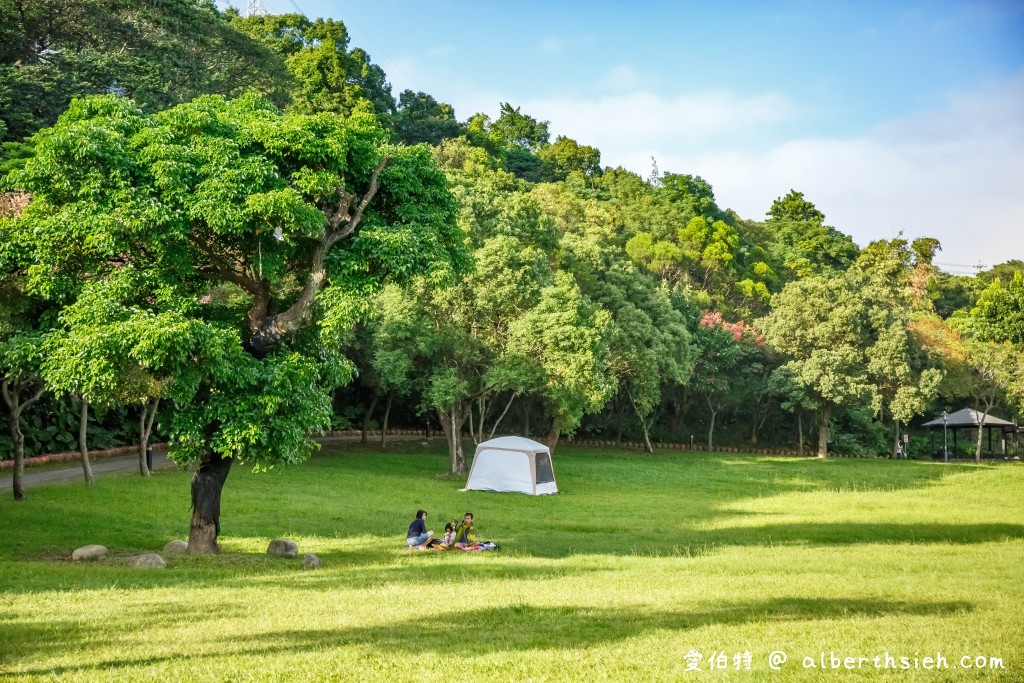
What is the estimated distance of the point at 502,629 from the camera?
10.8m

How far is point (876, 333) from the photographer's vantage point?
179 ft

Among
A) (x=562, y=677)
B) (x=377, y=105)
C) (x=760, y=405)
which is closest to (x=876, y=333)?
(x=760, y=405)

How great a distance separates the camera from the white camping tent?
111 feet

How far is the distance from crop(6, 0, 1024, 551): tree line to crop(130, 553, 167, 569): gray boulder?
5.29 ft

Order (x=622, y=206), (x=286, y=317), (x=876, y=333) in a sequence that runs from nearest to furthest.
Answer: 1. (x=286, y=317)
2. (x=876, y=333)
3. (x=622, y=206)

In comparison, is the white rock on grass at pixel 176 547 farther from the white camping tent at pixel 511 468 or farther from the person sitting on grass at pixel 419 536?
the white camping tent at pixel 511 468

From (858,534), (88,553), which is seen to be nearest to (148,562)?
(88,553)

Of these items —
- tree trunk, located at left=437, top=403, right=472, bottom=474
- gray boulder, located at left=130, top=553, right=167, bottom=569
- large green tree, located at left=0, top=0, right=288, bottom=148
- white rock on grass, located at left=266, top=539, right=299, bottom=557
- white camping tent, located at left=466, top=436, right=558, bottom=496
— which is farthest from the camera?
tree trunk, located at left=437, top=403, right=472, bottom=474

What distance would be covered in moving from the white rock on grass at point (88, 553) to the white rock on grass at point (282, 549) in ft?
9.43

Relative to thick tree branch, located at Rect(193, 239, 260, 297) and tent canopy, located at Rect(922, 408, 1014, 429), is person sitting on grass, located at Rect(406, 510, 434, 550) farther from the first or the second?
tent canopy, located at Rect(922, 408, 1014, 429)

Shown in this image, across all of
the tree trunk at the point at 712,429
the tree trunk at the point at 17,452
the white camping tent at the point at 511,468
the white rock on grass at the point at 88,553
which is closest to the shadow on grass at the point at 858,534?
the white camping tent at the point at 511,468

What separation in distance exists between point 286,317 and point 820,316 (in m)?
43.7

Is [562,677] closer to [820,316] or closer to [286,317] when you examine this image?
[286,317]

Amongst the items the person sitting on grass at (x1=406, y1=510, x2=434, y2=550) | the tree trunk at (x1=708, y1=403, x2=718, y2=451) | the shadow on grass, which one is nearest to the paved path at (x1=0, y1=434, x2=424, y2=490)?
the person sitting on grass at (x1=406, y1=510, x2=434, y2=550)
